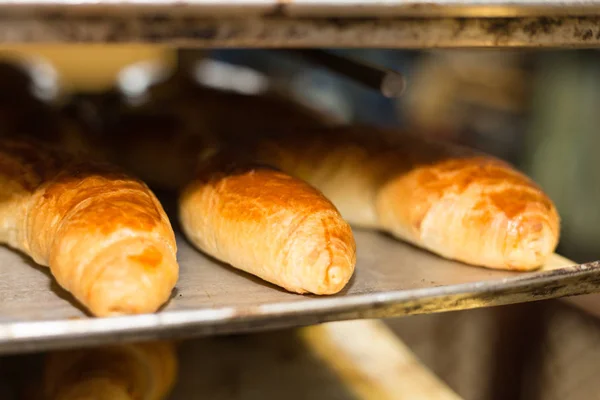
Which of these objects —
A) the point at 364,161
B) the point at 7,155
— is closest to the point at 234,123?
the point at 364,161

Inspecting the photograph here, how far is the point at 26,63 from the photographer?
6.96ft

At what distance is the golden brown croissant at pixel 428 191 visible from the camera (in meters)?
0.88

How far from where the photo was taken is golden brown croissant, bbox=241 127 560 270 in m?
0.88

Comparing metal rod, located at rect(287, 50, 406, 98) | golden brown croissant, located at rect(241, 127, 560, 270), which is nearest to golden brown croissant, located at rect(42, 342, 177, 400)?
golden brown croissant, located at rect(241, 127, 560, 270)

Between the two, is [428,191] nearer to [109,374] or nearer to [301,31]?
[301,31]

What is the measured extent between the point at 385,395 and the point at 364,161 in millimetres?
466

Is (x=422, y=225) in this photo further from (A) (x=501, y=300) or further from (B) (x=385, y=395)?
(B) (x=385, y=395)

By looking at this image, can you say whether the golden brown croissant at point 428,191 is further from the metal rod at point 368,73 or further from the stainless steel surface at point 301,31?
the stainless steel surface at point 301,31

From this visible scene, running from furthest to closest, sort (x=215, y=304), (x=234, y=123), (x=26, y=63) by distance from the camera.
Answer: (x=26, y=63), (x=234, y=123), (x=215, y=304)

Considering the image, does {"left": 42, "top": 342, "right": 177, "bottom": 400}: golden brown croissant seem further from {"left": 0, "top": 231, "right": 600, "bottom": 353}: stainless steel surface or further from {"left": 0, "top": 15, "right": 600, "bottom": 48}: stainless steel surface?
{"left": 0, "top": 15, "right": 600, "bottom": 48}: stainless steel surface

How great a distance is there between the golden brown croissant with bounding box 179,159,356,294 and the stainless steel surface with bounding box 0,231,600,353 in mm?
25

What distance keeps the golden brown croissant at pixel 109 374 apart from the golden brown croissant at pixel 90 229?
0.79ft

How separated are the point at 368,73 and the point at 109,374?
→ 63 centimetres

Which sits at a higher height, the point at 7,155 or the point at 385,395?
the point at 7,155
